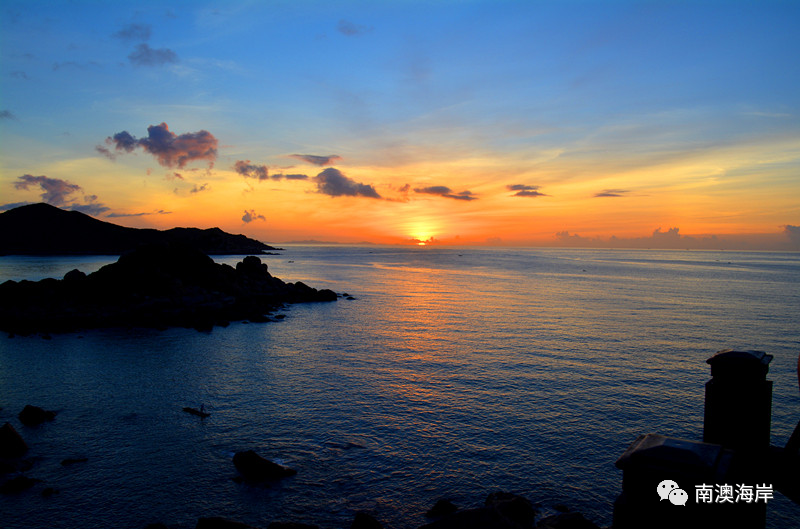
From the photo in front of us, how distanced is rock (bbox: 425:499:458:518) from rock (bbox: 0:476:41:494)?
41.1ft

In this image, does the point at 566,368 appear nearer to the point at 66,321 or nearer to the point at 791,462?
the point at 791,462

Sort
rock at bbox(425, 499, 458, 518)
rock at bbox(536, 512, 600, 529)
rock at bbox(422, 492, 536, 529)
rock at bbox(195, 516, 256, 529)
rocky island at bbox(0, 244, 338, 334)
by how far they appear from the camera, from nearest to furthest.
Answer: rock at bbox(422, 492, 536, 529) < rock at bbox(195, 516, 256, 529) < rock at bbox(536, 512, 600, 529) < rock at bbox(425, 499, 458, 518) < rocky island at bbox(0, 244, 338, 334)

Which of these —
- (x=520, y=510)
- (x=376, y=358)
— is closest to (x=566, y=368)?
(x=376, y=358)

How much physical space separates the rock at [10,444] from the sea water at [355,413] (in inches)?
30.0

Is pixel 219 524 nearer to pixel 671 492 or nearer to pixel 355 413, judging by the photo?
pixel 355 413

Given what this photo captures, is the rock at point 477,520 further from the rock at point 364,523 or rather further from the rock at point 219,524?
the rock at point 219,524

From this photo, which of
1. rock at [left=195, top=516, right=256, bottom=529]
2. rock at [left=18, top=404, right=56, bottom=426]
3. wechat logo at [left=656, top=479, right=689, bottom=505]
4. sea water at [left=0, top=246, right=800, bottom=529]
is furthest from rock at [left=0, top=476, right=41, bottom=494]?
wechat logo at [left=656, top=479, right=689, bottom=505]

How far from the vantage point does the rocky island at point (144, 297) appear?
44.6 metres

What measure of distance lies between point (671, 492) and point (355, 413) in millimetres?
17813

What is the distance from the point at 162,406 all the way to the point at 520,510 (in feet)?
57.5

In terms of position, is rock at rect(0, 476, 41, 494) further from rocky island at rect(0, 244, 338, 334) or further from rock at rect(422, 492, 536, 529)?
rocky island at rect(0, 244, 338, 334)

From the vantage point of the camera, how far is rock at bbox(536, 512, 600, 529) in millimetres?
10820

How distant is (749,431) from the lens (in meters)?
5.49

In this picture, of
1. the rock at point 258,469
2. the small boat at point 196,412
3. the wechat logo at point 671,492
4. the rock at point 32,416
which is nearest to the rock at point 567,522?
the rock at point 258,469
